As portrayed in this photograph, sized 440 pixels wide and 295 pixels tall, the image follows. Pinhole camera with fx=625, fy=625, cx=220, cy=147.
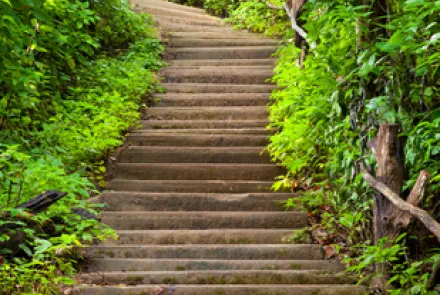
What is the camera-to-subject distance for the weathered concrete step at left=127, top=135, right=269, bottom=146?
7598 mm

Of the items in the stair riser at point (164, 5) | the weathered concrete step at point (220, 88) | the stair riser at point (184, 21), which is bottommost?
the weathered concrete step at point (220, 88)

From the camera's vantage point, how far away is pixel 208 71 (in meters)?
9.54

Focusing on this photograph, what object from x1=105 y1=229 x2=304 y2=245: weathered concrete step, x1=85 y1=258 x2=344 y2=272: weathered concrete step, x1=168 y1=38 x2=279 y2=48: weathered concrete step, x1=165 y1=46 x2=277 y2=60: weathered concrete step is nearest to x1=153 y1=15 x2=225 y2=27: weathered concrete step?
x1=168 y1=38 x2=279 y2=48: weathered concrete step

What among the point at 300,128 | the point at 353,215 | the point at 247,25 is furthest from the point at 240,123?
the point at 247,25

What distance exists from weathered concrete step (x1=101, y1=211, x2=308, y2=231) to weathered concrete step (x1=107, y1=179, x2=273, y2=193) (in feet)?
2.14

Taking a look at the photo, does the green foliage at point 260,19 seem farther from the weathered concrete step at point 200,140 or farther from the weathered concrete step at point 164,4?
the weathered concrete step at point 200,140

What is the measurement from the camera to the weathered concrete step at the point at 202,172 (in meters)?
6.95

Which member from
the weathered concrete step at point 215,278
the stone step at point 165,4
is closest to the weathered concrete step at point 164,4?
the stone step at point 165,4

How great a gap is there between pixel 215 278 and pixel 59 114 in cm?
370

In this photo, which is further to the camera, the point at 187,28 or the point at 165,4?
the point at 165,4

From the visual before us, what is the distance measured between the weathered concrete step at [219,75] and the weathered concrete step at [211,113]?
0.93 meters

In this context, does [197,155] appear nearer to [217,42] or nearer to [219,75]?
[219,75]

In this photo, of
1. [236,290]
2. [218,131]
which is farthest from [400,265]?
[218,131]

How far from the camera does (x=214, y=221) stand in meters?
5.94
